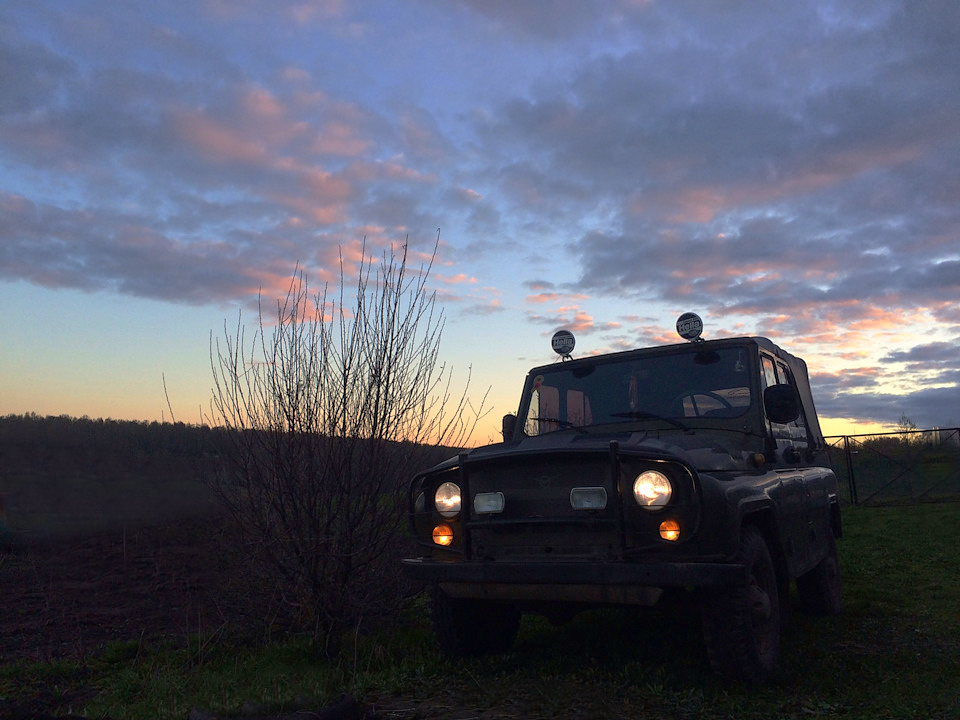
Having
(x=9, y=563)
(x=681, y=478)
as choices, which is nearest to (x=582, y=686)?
(x=681, y=478)

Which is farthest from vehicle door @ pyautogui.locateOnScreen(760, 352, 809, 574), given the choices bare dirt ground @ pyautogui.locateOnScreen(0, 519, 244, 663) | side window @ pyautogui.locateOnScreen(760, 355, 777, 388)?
bare dirt ground @ pyautogui.locateOnScreen(0, 519, 244, 663)

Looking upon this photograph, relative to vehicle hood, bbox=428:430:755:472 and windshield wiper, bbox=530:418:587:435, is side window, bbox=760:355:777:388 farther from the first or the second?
windshield wiper, bbox=530:418:587:435

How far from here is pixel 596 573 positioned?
3.79m

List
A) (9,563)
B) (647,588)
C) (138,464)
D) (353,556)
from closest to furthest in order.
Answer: (647,588), (353,556), (138,464), (9,563)

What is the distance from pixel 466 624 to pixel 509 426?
5.22ft

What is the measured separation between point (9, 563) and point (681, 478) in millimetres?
10499

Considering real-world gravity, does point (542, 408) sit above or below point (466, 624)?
above

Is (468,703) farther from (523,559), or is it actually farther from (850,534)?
(850,534)

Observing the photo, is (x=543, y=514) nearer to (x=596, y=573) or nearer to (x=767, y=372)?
(x=596, y=573)

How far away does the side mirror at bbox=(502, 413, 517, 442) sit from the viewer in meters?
5.87

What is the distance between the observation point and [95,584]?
9.34 meters

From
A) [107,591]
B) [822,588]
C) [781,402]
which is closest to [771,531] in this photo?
[781,402]

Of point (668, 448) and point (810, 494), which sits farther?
point (810, 494)

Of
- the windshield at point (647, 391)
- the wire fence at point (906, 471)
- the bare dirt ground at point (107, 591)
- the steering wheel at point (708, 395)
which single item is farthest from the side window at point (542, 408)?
the wire fence at point (906, 471)
